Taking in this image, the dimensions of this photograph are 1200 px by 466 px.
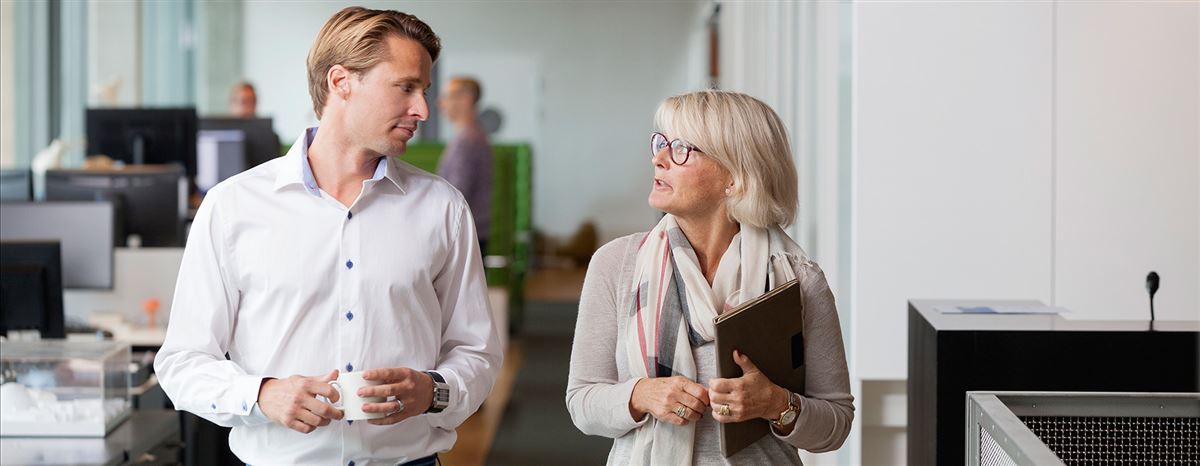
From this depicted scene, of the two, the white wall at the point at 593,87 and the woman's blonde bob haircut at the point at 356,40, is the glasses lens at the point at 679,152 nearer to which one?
the woman's blonde bob haircut at the point at 356,40

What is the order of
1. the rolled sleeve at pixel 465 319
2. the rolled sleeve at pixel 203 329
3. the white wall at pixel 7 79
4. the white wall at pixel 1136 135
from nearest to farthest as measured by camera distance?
the rolled sleeve at pixel 203 329, the rolled sleeve at pixel 465 319, the white wall at pixel 1136 135, the white wall at pixel 7 79

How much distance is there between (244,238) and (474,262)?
349 millimetres

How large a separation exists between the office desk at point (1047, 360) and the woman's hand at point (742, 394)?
903 millimetres

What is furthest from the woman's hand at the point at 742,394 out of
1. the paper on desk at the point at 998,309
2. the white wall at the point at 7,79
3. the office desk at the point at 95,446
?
the white wall at the point at 7,79

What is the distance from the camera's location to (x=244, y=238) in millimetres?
1803

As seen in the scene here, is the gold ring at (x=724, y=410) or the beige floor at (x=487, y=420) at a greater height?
the gold ring at (x=724, y=410)

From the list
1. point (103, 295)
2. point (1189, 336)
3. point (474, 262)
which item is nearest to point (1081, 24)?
point (1189, 336)

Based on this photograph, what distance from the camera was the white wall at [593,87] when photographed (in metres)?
12.3

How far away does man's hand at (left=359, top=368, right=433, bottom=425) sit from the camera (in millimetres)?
1686

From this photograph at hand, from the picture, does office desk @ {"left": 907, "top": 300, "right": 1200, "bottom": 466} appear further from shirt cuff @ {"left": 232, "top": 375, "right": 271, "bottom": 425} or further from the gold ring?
shirt cuff @ {"left": 232, "top": 375, "right": 271, "bottom": 425}

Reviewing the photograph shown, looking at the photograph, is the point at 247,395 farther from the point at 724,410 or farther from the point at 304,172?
the point at 724,410

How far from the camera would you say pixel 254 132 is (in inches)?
247

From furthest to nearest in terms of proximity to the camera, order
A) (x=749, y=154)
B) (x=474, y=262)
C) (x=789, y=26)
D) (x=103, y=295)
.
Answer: (x=103, y=295), (x=789, y=26), (x=474, y=262), (x=749, y=154)

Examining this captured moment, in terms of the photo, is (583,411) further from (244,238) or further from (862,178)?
(862,178)
